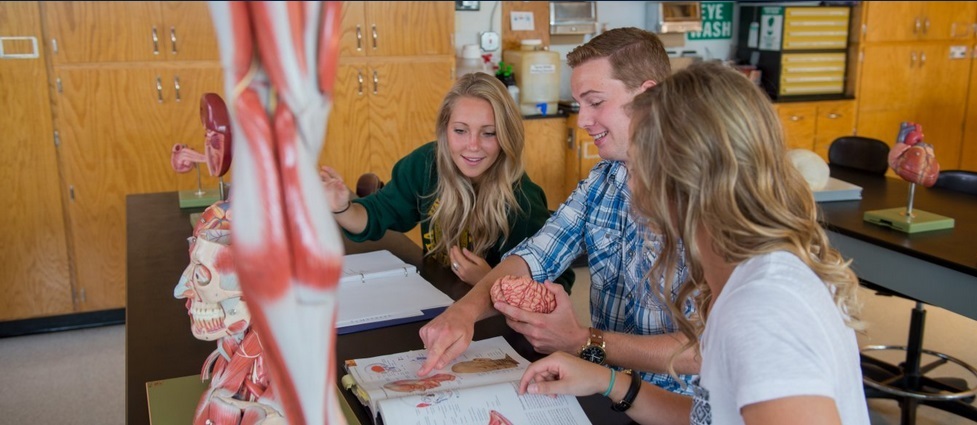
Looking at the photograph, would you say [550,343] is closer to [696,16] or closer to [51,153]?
[51,153]

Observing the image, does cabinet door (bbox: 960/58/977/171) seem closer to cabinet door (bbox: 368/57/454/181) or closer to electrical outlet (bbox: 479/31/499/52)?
electrical outlet (bbox: 479/31/499/52)

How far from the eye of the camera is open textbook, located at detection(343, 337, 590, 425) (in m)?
1.32

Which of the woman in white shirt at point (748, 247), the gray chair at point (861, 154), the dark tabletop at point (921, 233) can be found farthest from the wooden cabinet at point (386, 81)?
the woman in white shirt at point (748, 247)

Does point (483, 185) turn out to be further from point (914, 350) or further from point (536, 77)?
point (536, 77)

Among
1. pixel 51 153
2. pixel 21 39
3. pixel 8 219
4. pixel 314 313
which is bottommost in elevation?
pixel 8 219

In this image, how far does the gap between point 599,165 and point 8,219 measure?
121 inches

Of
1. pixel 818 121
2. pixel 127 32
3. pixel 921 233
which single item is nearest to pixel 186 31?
pixel 127 32

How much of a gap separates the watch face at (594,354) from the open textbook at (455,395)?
0.15m

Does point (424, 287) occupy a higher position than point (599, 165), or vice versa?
point (599, 165)


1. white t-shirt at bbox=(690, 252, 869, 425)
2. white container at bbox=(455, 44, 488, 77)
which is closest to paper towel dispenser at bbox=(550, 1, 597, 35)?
white container at bbox=(455, 44, 488, 77)

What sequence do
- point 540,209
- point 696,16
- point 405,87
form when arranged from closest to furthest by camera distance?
point 540,209, point 405,87, point 696,16

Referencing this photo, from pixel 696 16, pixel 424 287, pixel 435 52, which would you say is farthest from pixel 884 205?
pixel 696 16

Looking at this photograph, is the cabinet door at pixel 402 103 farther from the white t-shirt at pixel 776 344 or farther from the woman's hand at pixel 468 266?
the white t-shirt at pixel 776 344

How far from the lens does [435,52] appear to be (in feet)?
14.2
